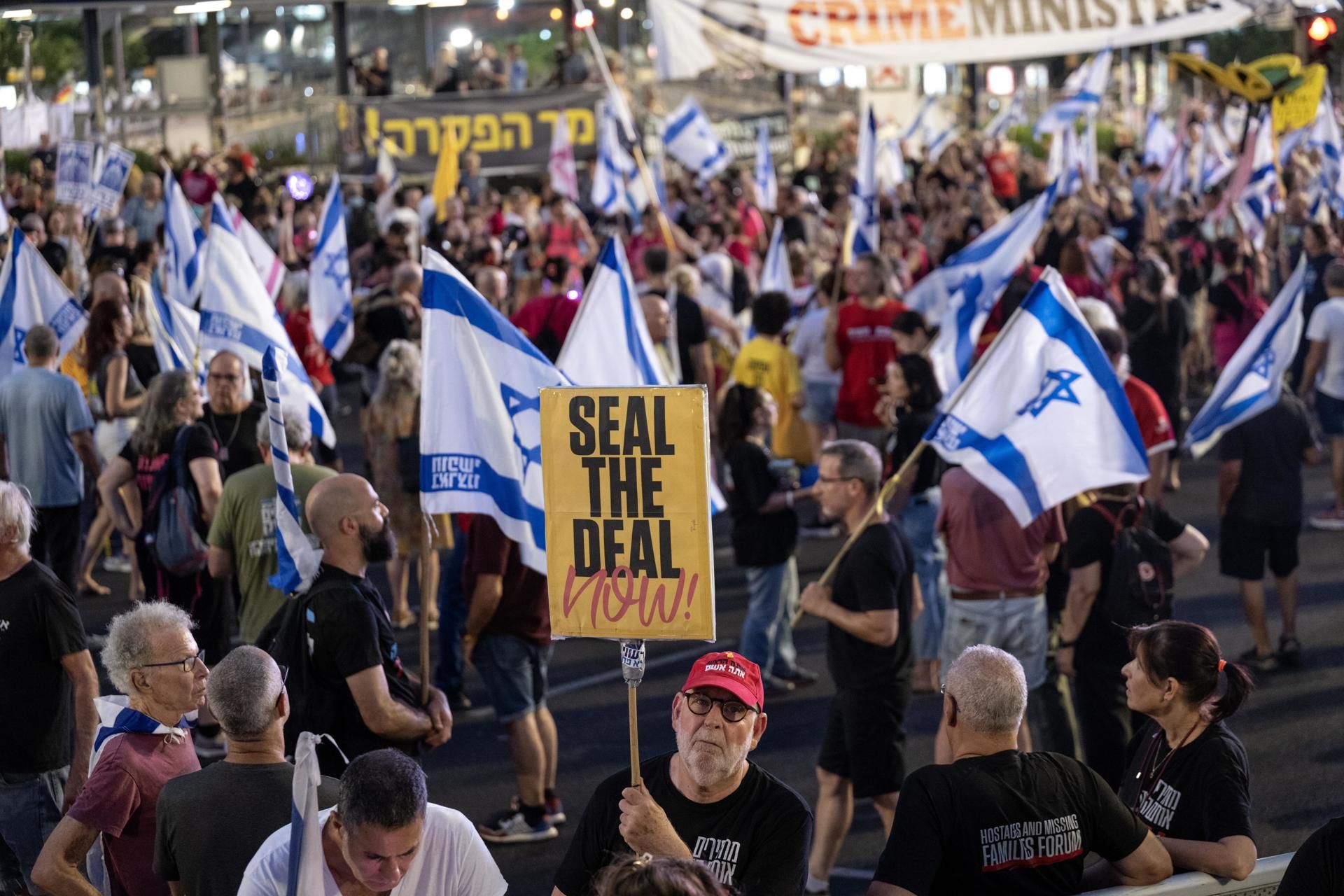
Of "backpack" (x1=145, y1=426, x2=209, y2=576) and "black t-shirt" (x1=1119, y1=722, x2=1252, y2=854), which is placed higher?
"backpack" (x1=145, y1=426, x2=209, y2=576)

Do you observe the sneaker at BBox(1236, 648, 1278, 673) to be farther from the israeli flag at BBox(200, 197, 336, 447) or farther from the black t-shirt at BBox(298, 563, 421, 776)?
the black t-shirt at BBox(298, 563, 421, 776)

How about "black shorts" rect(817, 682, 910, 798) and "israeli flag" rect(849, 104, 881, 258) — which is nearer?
"black shorts" rect(817, 682, 910, 798)

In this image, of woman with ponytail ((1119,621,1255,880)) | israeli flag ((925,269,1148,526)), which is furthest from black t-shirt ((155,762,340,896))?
israeli flag ((925,269,1148,526))

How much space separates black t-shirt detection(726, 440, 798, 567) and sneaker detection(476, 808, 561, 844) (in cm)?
211

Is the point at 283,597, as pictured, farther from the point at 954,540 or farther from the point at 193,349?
the point at 193,349

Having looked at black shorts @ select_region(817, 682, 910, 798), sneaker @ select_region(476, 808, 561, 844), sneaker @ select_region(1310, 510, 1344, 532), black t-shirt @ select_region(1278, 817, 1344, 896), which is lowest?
sneaker @ select_region(476, 808, 561, 844)

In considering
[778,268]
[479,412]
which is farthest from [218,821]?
[778,268]

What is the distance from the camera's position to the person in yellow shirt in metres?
11.1

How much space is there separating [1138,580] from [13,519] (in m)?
4.27

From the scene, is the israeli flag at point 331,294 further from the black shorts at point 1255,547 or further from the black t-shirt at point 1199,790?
the black t-shirt at point 1199,790

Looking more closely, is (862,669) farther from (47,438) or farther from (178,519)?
(47,438)

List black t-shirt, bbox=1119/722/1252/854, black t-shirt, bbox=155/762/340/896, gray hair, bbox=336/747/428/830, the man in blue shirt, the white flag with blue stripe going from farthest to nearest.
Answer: the man in blue shirt
the white flag with blue stripe
black t-shirt, bbox=1119/722/1252/854
black t-shirt, bbox=155/762/340/896
gray hair, bbox=336/747/428/830

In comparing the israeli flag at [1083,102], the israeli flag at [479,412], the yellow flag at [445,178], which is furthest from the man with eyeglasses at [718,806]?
the israeli flag at [1083,102]

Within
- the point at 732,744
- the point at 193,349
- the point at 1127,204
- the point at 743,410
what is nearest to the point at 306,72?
the point at 1127,204
